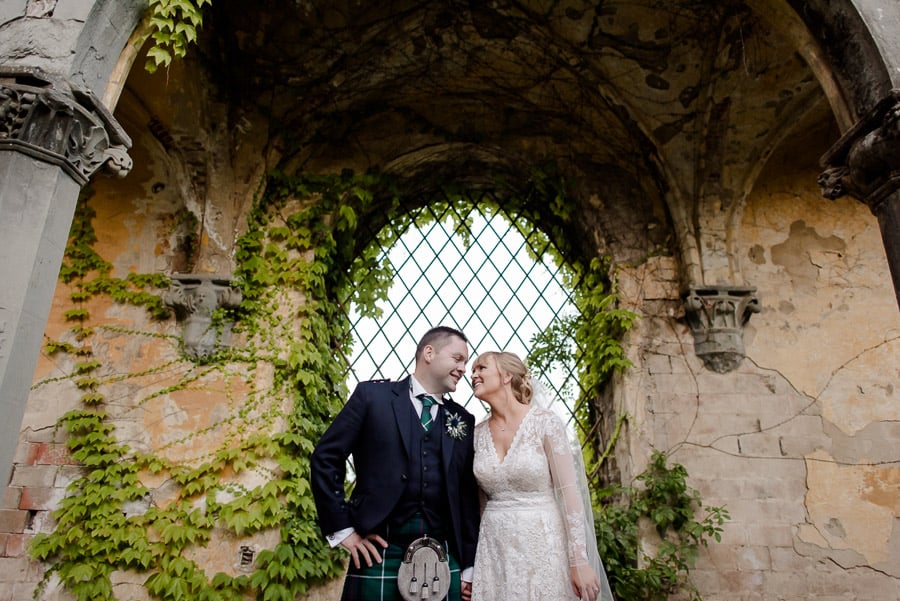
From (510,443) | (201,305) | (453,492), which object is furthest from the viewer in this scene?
(201,305)

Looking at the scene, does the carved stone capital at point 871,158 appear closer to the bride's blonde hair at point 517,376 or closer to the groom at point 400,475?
the bride's blonde hair at point 517,376

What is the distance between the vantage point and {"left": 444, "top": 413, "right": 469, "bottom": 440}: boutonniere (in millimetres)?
2709

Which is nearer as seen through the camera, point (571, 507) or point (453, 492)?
point (571, 507)

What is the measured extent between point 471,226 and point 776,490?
3427mm

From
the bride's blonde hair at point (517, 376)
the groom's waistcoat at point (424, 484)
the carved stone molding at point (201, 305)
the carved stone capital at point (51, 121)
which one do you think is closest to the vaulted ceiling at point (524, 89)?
the carved stone molding at point (201, 305)

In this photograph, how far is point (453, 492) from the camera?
260 centimetres

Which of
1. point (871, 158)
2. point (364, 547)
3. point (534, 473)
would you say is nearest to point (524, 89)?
point (871, 158)

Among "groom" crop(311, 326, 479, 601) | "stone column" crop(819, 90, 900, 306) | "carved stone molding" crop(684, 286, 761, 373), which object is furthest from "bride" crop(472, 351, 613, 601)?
"carved stone molding" crop(684, 286, 761, 373)

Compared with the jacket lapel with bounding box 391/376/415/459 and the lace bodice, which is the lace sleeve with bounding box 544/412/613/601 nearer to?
the lace bodice

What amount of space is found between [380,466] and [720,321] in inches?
143

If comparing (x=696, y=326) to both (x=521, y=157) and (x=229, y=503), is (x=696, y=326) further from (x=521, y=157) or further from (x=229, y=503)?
(x=229, y=503)

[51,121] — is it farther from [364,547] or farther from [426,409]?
[364,547]

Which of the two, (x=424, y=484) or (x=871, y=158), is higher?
(x=871, y=158)

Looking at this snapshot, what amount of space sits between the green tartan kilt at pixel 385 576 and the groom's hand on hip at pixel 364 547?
0.10 ft
